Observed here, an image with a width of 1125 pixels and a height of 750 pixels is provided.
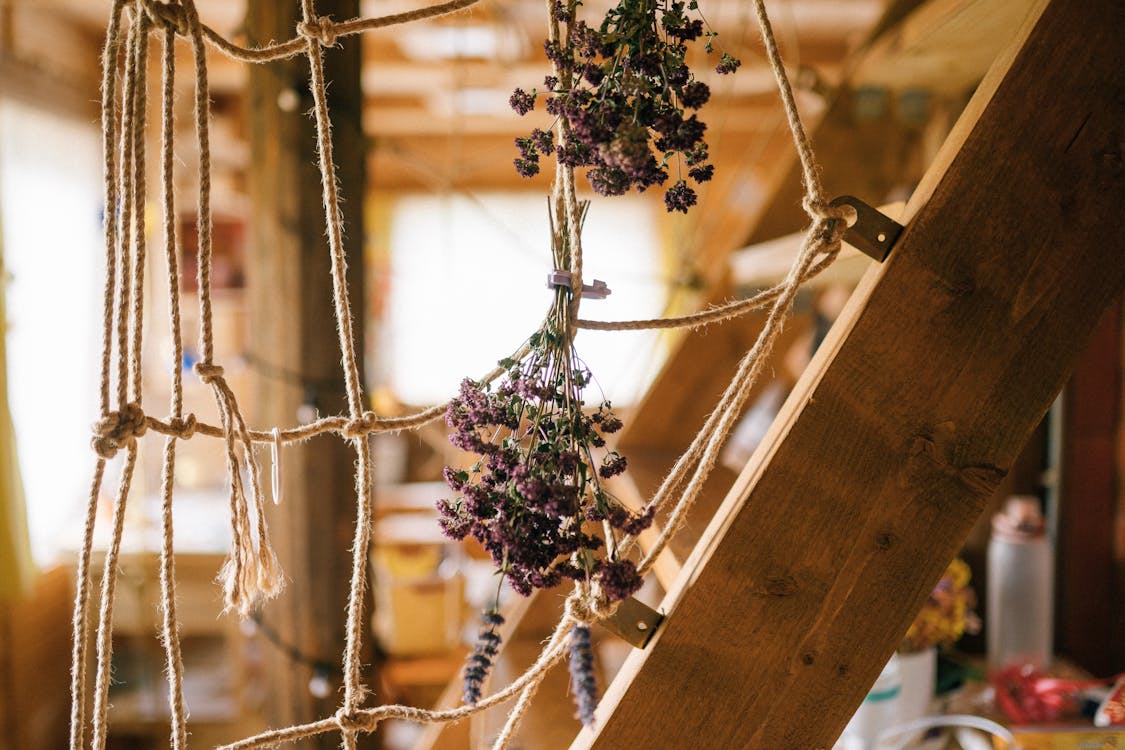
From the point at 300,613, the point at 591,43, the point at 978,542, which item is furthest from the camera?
the point at 978,542

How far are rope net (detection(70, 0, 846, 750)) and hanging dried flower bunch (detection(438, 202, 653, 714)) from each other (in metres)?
0.02

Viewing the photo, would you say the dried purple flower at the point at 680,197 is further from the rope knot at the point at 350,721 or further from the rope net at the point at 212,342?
the rope knot at the point at 350,721

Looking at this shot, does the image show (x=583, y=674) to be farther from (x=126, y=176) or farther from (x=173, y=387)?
(x=126, y=176)

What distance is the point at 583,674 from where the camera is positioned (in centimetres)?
86

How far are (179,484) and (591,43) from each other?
3.92 m

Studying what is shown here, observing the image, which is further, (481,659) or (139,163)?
(481,659)

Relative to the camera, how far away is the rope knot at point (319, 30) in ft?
1.95

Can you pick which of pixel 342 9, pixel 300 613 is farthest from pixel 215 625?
pixel 342 9

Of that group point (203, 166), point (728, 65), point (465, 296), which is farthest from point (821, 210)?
point (465, 296)

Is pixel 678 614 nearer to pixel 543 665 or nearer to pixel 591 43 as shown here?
pixel 543 665

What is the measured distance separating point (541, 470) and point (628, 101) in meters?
0.26

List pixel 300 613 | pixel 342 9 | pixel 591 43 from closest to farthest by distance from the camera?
pixel 591 43, pixel 342 9, pixel 300 613

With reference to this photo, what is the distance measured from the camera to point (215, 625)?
3051 millimetres

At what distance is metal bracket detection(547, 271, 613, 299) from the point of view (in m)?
0.58
